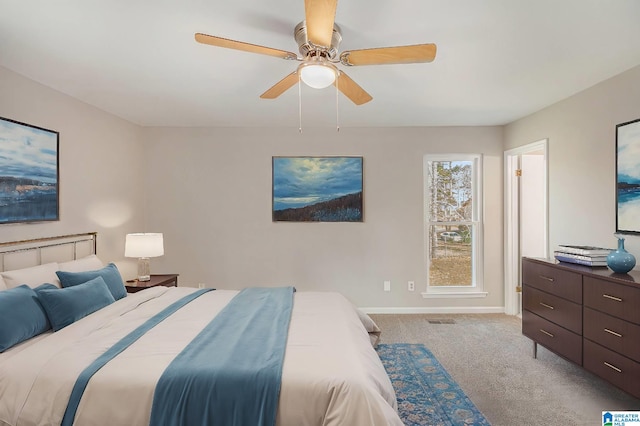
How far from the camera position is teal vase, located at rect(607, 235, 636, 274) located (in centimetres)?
245

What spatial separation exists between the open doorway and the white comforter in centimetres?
335

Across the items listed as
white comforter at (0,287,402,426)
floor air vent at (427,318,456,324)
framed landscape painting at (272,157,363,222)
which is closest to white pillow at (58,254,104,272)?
white comforter at (0,287,402,426)

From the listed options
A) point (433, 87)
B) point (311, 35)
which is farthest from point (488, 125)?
point (311, 35)

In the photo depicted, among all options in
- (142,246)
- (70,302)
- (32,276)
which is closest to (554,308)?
(70,302)

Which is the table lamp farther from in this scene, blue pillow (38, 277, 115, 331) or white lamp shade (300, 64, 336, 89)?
white lamp shade (300, 64, 336, 89)

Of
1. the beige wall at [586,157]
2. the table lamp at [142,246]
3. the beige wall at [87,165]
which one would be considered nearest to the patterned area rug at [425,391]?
the beige wall at [586,157]

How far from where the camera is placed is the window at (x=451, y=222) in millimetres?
4758

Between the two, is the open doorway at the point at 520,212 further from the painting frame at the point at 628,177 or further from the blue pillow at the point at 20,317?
the blue pillow at the point at 20,317

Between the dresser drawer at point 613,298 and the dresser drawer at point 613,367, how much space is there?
28 cm

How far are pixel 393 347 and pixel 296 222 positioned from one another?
203cm

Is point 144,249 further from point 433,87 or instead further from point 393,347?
point 433,87

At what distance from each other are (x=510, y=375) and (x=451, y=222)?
7.34 feet

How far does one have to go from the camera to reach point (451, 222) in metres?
4.77

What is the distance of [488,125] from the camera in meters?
4.61
